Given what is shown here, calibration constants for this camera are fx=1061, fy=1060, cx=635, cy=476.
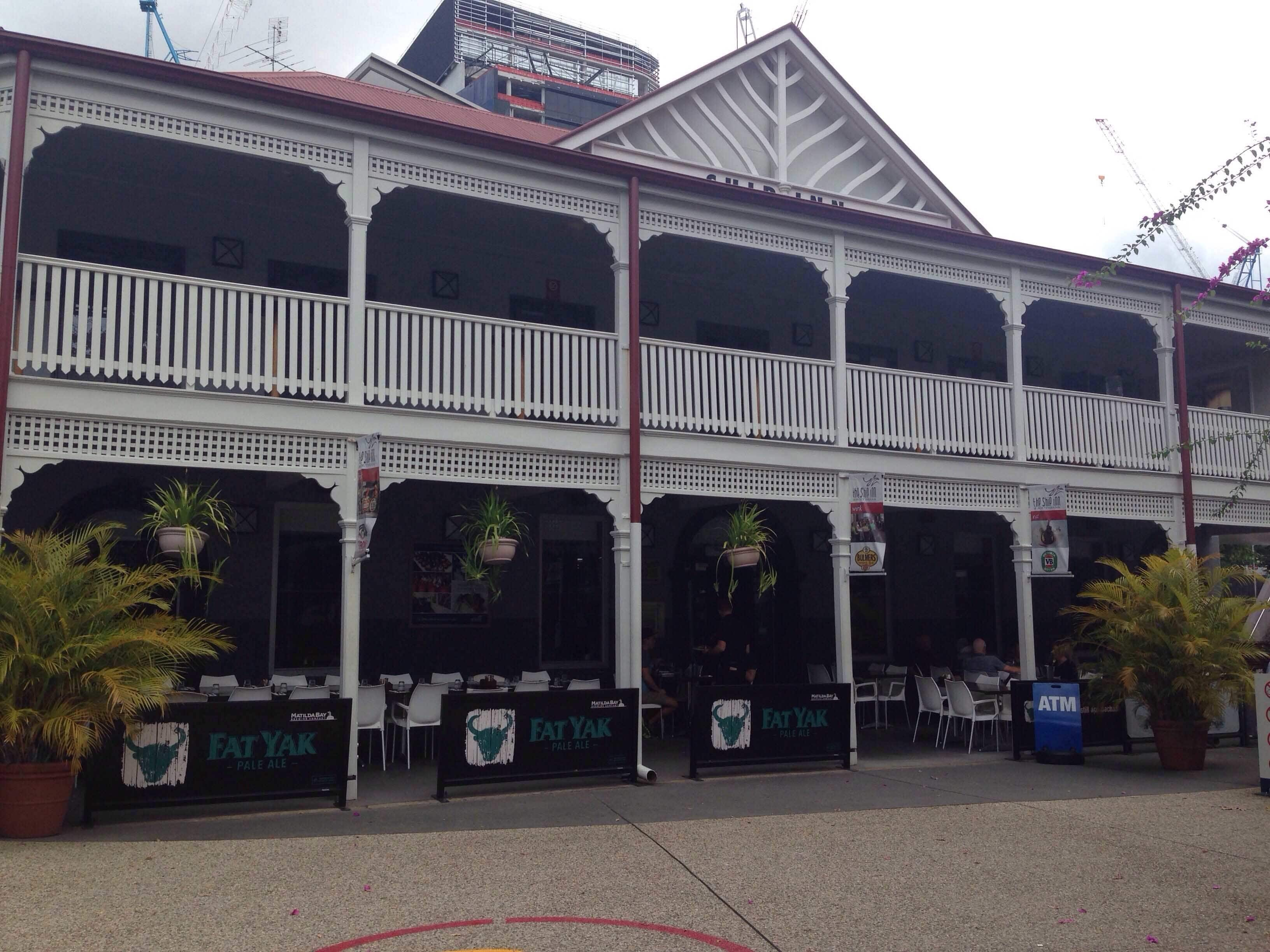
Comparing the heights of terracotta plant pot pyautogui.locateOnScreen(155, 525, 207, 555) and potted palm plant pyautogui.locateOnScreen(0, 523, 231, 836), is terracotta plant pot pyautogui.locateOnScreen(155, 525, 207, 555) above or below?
above

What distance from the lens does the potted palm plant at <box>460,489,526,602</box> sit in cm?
1053

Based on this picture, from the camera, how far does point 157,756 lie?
827 centimetres

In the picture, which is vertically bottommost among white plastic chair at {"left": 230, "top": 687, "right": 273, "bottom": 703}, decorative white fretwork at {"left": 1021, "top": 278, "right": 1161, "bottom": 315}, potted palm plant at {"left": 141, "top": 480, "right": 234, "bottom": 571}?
white plastic chair at {"left": 230, "top": 687, "right": 273, "bottom": 703}

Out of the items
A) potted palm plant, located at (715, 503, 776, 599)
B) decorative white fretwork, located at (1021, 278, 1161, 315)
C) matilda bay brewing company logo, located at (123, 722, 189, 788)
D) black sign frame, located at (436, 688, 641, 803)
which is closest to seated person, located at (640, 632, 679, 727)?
potted palm plant, located at (715, 503, 776, 599)

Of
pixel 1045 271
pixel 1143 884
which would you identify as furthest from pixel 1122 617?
pixel 1143 884

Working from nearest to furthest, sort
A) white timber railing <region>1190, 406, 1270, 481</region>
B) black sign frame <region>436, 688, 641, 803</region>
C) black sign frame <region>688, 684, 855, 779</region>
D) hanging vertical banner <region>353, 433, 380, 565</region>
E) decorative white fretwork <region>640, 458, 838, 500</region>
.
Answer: black sign frame <region>436, 688, 641, 803</region>
hanging vertical banner <region>353, 433, 380, 565</region>
black sign frame <region>688, 684, 855, 779</region>
decorative white fretwork <region>640, 458, 838, 500</region>
white timber railing <region>1190, 406, 1270, 481</region>

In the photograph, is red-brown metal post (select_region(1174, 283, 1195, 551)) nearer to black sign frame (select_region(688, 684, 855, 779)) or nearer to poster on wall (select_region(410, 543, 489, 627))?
black sign frame (select_region(688, 684, 855, 779))

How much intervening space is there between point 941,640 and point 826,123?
330 inches

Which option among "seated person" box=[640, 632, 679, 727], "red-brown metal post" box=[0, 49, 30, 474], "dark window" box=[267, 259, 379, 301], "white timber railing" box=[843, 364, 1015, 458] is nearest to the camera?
"red-brown metal post" box=[0, 49, 30, 474]

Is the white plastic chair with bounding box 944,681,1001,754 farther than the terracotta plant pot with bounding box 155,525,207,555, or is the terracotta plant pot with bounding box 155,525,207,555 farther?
the white plastic chair with bounding box 944,681,1001,754

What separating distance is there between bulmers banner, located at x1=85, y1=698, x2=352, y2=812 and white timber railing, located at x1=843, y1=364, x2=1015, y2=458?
6.83m

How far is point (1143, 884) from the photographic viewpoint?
263 inches

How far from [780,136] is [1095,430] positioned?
5825mm

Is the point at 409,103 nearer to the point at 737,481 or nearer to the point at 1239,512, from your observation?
the point at 737,481
